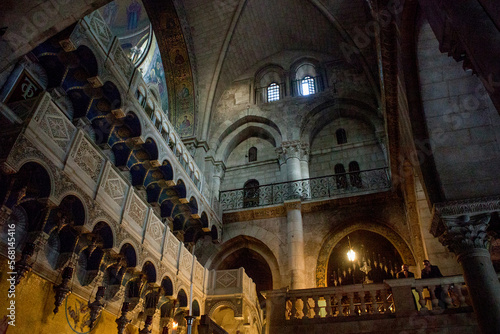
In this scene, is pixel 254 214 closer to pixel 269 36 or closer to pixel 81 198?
pixel 81 198

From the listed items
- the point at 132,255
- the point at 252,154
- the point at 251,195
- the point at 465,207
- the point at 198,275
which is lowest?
the point at 465,207

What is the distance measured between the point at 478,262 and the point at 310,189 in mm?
9609

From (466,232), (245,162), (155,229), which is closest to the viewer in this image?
(466,232)

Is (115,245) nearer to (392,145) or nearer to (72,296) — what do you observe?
(72,296)

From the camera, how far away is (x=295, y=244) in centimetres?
1320

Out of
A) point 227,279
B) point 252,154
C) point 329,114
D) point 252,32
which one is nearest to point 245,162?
point 252,154

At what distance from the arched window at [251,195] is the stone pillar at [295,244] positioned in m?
2.19

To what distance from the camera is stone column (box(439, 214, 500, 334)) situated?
4957 mm

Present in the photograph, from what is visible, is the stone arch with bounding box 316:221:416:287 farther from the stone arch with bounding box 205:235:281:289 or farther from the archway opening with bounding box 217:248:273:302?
the archway opening with bounding box 217:248:273:302

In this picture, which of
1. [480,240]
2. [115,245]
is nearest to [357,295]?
[480,240]

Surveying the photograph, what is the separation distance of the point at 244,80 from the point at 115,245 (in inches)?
509

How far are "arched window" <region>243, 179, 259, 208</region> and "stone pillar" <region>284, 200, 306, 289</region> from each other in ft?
7.19

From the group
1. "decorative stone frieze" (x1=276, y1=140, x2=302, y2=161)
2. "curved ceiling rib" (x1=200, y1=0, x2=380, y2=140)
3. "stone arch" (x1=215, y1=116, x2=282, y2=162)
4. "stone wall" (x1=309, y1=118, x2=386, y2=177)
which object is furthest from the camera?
"stone arch" (x1=215, y1=116, x2=282, y2=162)

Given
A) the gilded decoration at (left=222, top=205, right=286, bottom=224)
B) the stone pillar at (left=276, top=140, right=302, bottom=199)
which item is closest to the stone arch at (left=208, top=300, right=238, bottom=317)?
the gilded decoration at (left=222, top=205, right=286, bottom=224)
